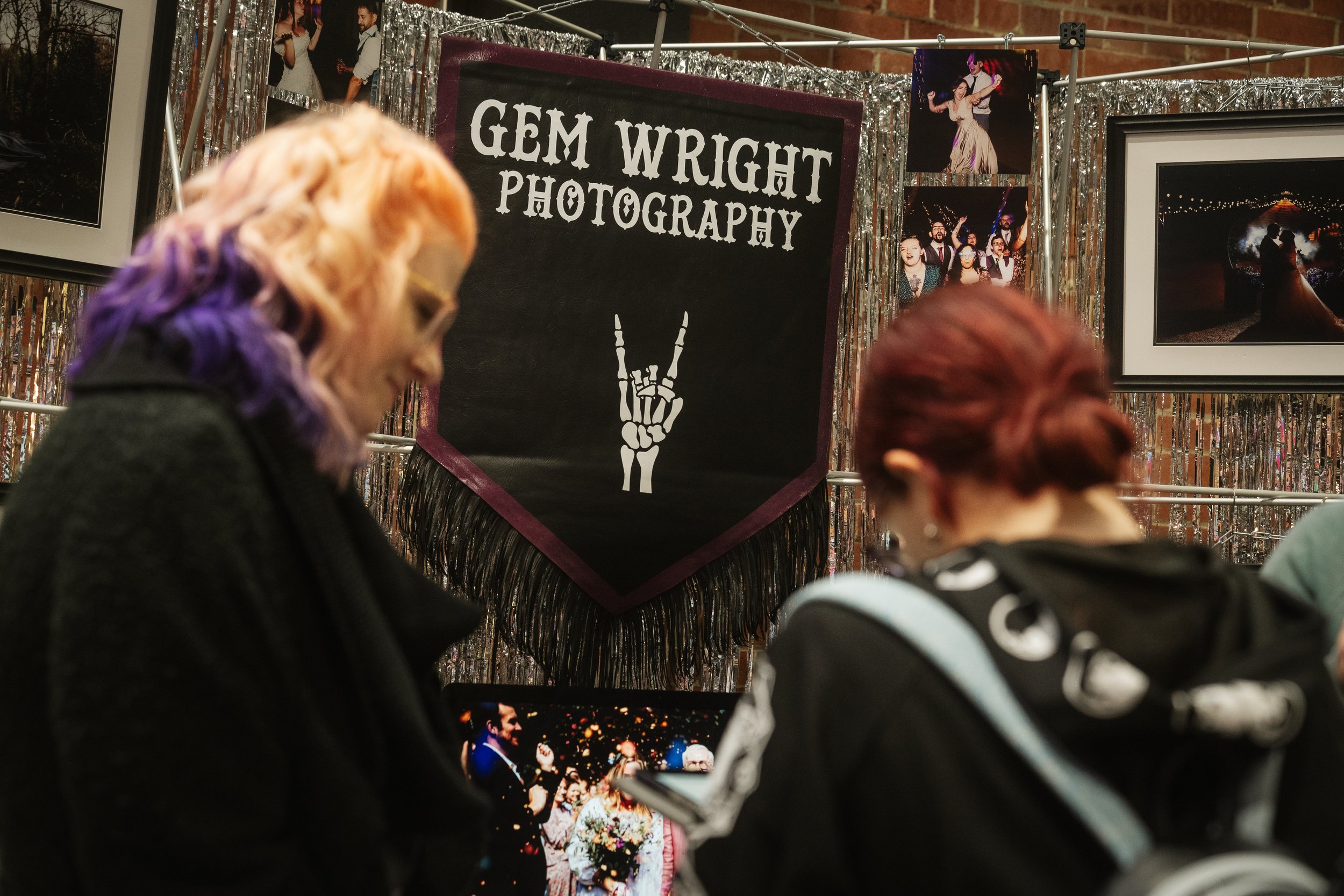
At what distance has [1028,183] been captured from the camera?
1850 mm

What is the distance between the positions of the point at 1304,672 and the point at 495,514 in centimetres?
111

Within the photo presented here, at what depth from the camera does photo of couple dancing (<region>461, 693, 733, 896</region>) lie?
1.51m

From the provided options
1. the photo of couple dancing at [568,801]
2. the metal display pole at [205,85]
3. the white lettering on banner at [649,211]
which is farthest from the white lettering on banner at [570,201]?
the photo of couple dancing at [568,801]

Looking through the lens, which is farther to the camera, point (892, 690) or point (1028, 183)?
point (1028, 183)

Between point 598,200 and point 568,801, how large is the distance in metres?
0.86

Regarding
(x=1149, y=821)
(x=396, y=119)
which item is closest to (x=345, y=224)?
(x=1149, y=821)

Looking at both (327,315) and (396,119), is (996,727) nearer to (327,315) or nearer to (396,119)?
(327,315)

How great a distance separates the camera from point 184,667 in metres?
0.66

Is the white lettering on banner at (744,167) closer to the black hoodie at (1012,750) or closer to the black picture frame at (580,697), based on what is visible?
the black picture frame at (580,697)

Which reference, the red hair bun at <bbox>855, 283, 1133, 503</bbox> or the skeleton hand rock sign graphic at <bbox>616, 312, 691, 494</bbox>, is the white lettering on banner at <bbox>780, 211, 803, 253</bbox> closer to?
the skeleton hand rock sign graphic at <bbox>616, 312, 691, 494</bbox>

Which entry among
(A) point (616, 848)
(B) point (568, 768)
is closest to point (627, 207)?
(B) point (568, 768)

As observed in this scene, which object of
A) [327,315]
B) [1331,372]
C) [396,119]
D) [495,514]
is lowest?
[495,514]

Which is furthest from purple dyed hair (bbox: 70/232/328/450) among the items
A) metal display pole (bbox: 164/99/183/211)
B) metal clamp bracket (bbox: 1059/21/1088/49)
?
metal clamp bracket (bbox: 1059/21/1088/49)

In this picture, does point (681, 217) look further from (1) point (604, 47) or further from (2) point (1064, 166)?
(2) point (1064, 166)
